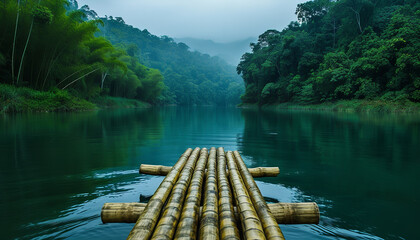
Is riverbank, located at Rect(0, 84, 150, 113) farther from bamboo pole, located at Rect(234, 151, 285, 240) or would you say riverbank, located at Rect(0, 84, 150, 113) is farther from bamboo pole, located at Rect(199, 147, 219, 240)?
bamboo pole, located at Rect(234, 151, 285, 240)

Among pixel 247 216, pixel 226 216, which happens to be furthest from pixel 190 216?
pixel 247 216

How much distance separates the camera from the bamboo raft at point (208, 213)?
1.52 m

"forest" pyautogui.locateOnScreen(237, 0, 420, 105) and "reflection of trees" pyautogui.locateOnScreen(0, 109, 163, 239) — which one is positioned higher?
"forest" pyautogui.locateOnScreen(237, 0, 420, 105)

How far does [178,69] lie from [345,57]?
9055cm

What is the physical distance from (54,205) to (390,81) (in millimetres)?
28067

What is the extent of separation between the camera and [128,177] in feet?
12.8

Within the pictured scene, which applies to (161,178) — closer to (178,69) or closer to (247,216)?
(247,216)

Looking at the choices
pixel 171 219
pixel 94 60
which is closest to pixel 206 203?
pixel 171 219

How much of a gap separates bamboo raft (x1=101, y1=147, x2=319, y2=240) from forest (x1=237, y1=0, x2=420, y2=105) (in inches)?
965

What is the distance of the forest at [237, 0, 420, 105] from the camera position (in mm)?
23125

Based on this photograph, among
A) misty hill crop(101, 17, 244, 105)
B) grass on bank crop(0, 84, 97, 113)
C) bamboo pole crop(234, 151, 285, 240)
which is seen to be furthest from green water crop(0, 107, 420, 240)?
misty hill crop(101, 17, 244, 105)

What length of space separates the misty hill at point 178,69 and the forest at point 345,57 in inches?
1447

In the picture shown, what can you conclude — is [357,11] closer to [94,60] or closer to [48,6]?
[94,60]

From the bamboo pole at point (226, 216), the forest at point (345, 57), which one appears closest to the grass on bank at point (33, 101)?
the bamboo pole at point (226, 216)
